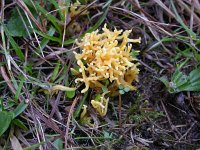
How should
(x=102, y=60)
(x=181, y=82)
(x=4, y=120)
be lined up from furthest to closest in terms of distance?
(x=181, y=82) → (x=102, y=60) → (x=4, y=120)

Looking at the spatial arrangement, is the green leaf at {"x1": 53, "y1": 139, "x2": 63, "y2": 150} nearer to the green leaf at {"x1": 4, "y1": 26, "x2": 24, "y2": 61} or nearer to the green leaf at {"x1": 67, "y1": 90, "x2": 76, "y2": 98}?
the green leaf at {"x1": 67, "y1": 90, "x2": 76, "y2": 98}

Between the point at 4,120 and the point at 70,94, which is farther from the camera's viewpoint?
the point at 70,94

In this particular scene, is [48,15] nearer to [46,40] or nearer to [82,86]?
[46,40]

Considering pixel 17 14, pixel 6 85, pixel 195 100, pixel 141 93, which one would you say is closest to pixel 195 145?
pixel 195 100

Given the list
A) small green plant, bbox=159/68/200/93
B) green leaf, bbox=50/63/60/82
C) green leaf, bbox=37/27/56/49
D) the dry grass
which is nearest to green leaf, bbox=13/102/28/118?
the dry grass

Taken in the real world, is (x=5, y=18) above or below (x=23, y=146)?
above

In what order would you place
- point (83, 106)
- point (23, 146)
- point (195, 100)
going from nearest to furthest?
point (23, 146), point (83, 106), point (195, 100)

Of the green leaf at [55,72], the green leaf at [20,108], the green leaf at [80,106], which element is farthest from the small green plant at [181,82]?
the green leaf at [20,108]

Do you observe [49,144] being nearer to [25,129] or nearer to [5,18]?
[25,129]

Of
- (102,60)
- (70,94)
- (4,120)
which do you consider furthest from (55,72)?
(4,120)

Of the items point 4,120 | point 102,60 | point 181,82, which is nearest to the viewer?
point 4,120
